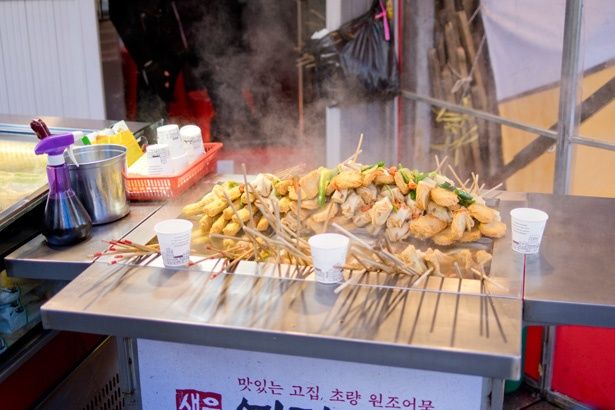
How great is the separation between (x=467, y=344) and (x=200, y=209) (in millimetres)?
1178

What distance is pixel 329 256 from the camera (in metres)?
1.95

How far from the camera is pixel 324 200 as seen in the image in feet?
7.82

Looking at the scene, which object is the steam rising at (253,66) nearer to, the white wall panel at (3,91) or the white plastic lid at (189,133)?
the white wall panel at (3,91)

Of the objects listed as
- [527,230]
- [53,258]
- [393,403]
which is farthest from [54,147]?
[527,230]

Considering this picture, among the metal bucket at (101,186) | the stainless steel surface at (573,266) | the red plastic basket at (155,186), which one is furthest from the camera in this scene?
the red plastic basket at (155,186)

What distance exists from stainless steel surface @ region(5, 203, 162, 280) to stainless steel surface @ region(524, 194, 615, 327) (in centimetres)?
136

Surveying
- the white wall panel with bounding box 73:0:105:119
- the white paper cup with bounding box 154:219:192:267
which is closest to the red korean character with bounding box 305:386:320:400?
the white paper cup with bounding box 154:219:192:267

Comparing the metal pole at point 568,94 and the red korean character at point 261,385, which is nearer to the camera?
the red korean character at point 261,385

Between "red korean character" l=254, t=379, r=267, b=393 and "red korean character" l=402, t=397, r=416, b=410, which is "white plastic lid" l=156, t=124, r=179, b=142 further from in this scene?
"red korean character" l=402, t=397, r=416, b=410

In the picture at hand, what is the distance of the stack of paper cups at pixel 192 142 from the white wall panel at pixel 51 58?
2.40 m

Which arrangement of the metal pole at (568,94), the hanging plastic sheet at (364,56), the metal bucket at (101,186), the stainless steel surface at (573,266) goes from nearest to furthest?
the stainless steel surface at (573,266) → the metal bucket at (101,186) → the metal pole at (568,94) → the hanging plastic sheet at (364,56)

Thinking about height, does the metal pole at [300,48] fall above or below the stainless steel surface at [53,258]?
above

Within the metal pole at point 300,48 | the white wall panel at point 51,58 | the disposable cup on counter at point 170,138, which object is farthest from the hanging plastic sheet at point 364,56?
the disposable cup on counter at point 170,138

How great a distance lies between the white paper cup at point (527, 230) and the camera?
6.89 feet
